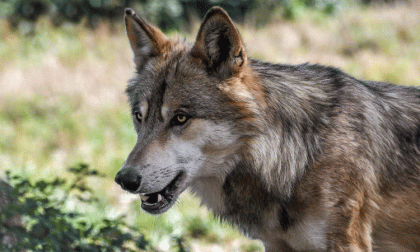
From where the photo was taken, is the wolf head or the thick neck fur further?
the thick neck fur

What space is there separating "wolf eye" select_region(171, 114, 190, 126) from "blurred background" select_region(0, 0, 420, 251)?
76 cm

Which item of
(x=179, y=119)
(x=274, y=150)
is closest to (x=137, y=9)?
(x=179, y=119)

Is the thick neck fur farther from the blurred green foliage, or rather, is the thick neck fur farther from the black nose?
the blurred green foliage

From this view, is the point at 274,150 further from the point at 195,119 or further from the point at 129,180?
the point at 129,180

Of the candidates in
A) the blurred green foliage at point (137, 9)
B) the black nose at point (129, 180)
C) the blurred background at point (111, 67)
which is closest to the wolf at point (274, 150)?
the black nose at point (129, 180)

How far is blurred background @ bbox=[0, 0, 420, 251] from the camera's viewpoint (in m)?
5.35

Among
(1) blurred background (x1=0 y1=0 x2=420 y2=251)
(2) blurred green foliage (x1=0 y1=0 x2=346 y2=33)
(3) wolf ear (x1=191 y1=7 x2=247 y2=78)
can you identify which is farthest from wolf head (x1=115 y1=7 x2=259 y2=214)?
(2) blurred green foliage (x1=0 y1=0 x2=346 y2=33)

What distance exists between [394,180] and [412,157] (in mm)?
197

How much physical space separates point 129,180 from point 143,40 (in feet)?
3.55

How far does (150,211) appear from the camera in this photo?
302 cm

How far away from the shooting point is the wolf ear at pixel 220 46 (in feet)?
9.39

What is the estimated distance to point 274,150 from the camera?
3094 millimetres

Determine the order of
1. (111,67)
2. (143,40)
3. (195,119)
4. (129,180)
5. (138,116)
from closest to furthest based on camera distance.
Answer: (129,180) < (195,119) < (138,116) < (143,40) < (111,67)

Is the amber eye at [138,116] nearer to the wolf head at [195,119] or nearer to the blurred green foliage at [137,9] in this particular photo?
the wolf head at [195,119]
